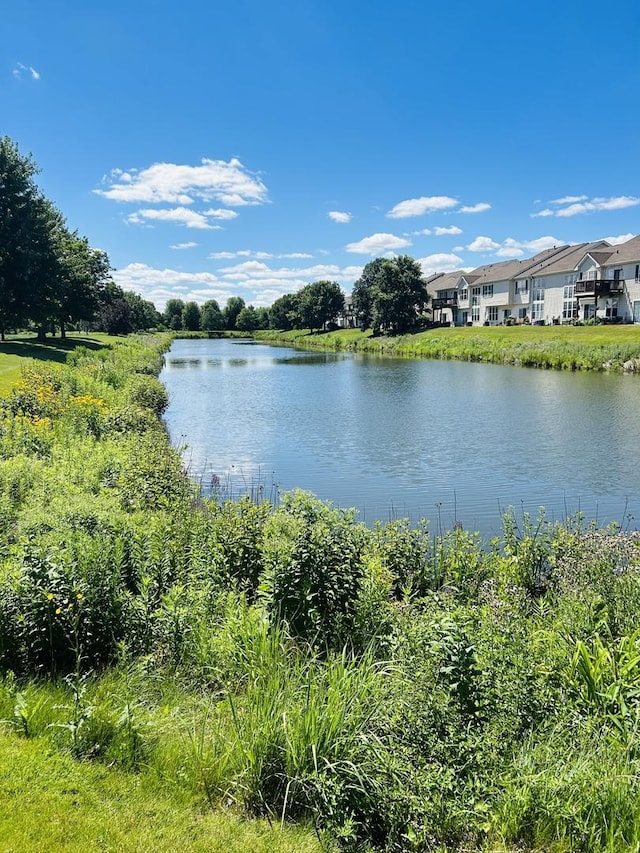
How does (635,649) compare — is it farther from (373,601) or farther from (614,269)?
(614,269)

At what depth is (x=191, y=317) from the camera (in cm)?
18575

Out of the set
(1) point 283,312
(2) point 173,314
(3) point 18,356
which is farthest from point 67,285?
(2) point 173,314

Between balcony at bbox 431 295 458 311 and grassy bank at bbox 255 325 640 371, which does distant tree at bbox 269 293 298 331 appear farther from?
grassy bank at bbox 255 325 640 371

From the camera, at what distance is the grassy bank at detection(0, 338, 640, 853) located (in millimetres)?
3703

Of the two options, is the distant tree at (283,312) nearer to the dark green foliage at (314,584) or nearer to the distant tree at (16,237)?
the distant tree at (16,237)

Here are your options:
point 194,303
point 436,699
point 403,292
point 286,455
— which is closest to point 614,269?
point 403,292

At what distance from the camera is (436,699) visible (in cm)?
425

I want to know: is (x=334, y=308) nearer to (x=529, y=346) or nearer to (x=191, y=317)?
(x=529, y=346)

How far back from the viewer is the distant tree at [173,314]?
190863 mm

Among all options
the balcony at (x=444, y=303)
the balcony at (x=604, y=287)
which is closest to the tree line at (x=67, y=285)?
the balcony at (x=444, y=303)

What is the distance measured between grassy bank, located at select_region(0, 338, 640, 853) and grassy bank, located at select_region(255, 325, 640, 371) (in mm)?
38074

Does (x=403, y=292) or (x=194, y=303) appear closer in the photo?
(x=403, y=292)

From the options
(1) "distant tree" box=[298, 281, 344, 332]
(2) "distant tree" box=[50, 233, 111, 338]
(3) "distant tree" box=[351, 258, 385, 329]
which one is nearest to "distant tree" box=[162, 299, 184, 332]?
(1) "distant tree" box=[298, 281, 344, 332]

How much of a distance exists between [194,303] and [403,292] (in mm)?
118745
